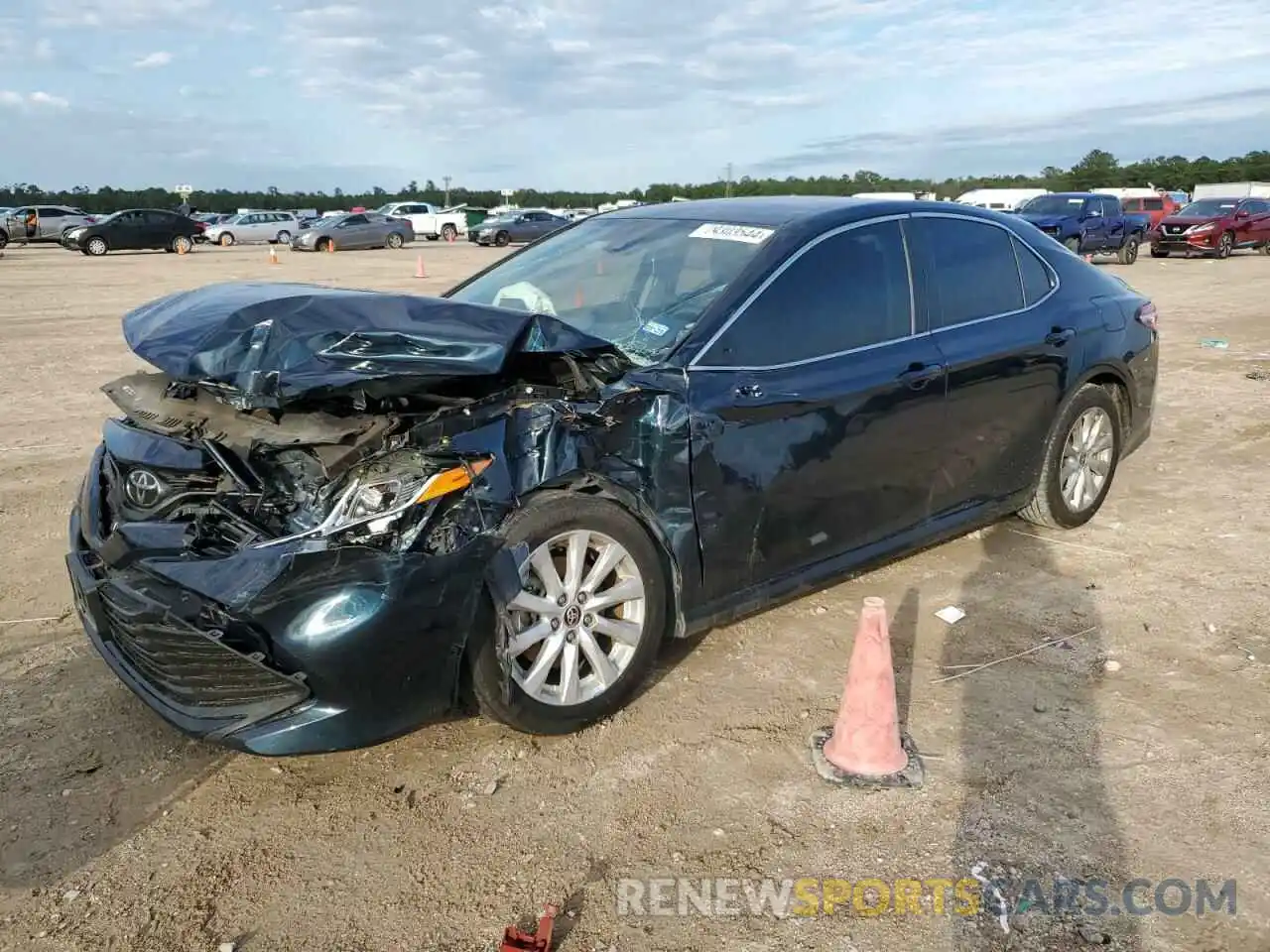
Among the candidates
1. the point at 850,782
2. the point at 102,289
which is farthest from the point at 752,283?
the point at 102,289

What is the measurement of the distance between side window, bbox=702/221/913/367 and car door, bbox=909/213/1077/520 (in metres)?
0.17

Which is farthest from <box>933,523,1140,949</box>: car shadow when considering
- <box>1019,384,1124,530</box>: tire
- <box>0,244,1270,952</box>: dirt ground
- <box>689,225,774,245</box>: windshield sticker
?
<box>689,225,774,245</box>: windshield sticker

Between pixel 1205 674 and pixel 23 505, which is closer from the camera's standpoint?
pixel 1205 674

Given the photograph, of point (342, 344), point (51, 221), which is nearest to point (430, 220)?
point (51, 221)

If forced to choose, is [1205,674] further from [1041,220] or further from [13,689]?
[1041,220]

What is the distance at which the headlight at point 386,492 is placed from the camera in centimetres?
295

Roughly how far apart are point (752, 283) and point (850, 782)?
1820 mm

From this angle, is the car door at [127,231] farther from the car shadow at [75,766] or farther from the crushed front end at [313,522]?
the crushed front end at [313,522]

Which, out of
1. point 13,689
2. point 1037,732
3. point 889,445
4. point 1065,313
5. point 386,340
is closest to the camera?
point 386,340

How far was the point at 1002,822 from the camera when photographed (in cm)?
298

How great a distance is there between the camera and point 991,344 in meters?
4.54

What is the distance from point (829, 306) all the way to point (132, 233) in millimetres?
33832

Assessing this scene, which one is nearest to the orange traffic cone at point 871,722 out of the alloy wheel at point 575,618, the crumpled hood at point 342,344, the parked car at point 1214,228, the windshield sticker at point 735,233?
the alloy wheel at point 575,618

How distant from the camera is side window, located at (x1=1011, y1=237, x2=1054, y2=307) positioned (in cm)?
489
